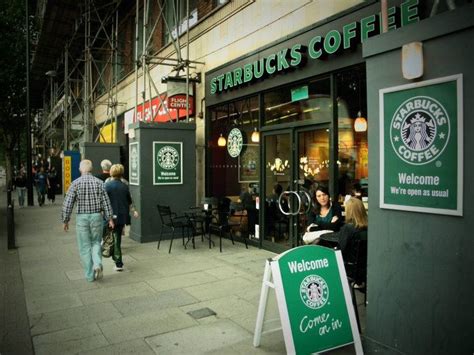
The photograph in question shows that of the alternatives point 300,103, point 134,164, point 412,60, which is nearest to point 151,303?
point 412,60

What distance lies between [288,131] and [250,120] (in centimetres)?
155

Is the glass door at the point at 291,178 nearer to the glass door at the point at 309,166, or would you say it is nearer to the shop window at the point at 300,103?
the glass door at the point at 309,166

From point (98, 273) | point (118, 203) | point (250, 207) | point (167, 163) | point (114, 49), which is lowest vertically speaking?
point (98, 273)

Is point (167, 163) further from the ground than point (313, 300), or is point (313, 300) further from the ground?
point (167, 163)

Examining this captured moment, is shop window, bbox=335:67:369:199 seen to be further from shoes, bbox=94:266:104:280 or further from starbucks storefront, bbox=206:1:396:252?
shoes, bbox=94:266:104:280

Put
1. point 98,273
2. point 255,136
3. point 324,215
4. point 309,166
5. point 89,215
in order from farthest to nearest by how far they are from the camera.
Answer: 1. point 255,136
2. point 309,166
3. point 98,273
4. point 89,215
5. point 324,215

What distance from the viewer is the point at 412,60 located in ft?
11.0

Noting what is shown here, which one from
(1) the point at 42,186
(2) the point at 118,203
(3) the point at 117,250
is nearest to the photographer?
(3) the point at 117,250

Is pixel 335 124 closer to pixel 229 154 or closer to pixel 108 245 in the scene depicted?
pixel 229 154

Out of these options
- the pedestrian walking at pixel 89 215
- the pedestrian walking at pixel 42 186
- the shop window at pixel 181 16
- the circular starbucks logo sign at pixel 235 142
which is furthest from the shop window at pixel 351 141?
the pedestrian walking at pixel 42 186

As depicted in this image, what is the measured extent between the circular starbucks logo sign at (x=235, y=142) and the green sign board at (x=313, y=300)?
618cm

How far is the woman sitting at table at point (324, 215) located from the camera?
5879 millimetres

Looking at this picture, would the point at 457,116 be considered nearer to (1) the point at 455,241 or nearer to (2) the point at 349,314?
(1) the point at 455,241

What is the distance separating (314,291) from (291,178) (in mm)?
4503
